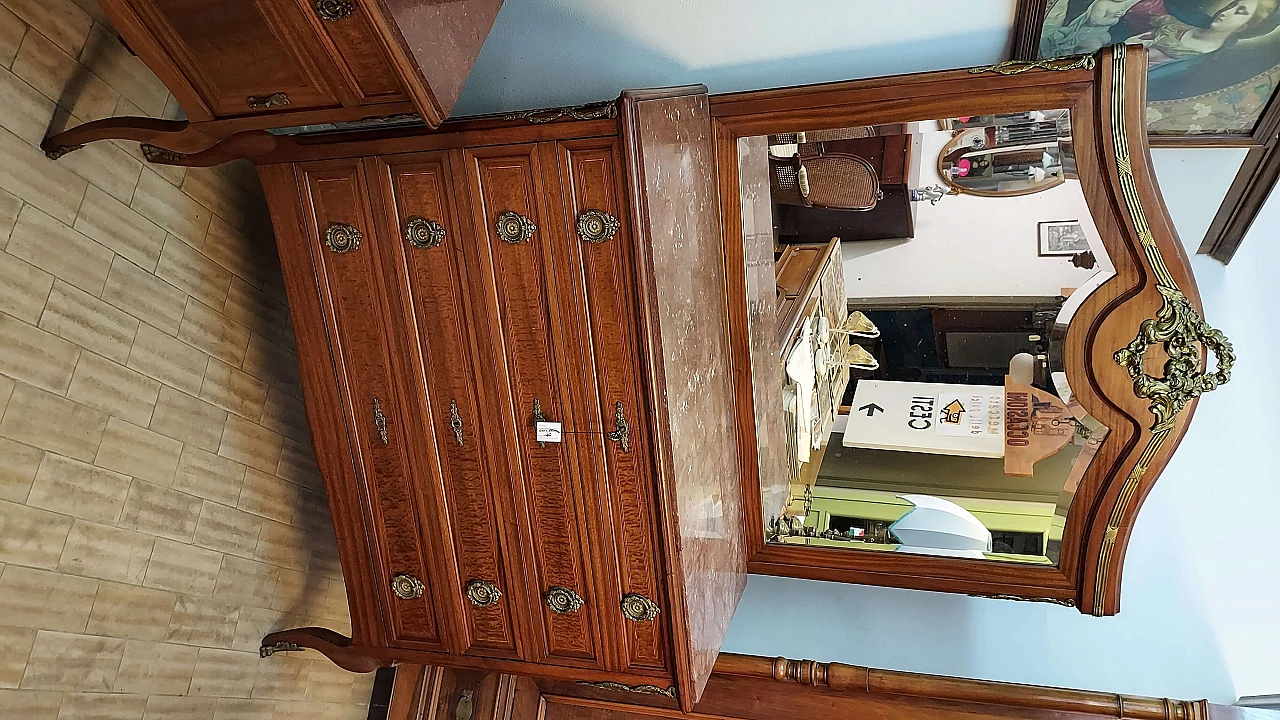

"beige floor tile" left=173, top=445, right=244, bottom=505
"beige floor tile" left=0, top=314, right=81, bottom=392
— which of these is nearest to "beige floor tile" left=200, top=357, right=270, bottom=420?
"beige floor tile" left=173, top=445, right=244, bottom=505

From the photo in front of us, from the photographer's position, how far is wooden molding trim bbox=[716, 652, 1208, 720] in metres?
2.06

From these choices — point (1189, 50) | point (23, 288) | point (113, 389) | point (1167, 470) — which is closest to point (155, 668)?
point (113, 389)

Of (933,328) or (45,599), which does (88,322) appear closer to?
(45,599)

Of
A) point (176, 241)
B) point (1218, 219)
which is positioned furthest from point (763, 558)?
point (176, 241)

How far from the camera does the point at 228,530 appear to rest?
2.37 metres

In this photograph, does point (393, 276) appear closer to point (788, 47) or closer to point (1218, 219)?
point (788, 47)

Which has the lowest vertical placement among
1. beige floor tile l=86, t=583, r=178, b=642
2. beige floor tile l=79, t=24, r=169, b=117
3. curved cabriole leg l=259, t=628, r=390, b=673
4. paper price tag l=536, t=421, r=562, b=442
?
curved cabriole leg l=259, t=628, r=390, b=673

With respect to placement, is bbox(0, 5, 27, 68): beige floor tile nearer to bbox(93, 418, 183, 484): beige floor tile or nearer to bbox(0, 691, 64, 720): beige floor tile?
bbox(93, 418, 183, 484): beige floor tile

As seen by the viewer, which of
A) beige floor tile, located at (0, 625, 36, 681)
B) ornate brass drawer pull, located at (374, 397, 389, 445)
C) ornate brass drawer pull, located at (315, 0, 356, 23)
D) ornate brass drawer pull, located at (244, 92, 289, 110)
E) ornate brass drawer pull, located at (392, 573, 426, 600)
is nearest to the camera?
ornate brass drawer pull, located at (315, 0, 356, 23)

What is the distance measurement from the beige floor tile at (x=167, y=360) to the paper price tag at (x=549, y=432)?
101 cm

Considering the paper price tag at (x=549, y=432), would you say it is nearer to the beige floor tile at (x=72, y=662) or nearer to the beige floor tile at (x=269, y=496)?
the beige floor tile at (x=269, y=496)

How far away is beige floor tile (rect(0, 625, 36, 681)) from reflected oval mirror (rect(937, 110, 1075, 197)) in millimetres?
2364

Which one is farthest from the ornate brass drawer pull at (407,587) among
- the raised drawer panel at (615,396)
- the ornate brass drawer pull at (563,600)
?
the raised drawer panel at (615,396)

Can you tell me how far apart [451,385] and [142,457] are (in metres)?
0.84
